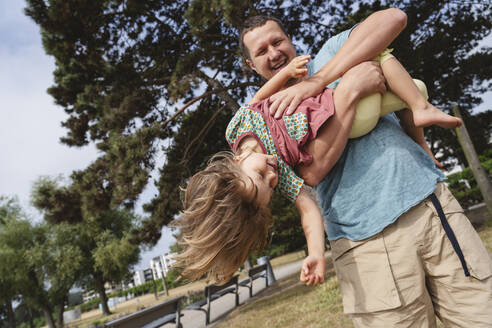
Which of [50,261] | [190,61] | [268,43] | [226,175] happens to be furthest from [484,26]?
[50,261]

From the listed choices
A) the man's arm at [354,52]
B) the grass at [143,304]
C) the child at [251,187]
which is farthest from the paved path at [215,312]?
the man's arm at [354,52]

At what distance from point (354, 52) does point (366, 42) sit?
6 centimetres

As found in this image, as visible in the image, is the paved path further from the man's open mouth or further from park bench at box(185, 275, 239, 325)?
the man's open mouth

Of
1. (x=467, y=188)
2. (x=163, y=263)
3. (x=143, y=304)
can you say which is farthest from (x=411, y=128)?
(x=163, y=263)

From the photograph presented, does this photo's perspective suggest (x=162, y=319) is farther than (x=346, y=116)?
Yes

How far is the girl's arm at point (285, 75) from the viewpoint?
4.27ft

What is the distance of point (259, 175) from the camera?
1.26 meters

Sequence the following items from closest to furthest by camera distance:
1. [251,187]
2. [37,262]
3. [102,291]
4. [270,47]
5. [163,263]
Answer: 1. [251,187]
2. [270,47]
3. [37,262]
4. [102,291]
5. [163,263]

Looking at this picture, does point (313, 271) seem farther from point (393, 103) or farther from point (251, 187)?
point (393, 103)

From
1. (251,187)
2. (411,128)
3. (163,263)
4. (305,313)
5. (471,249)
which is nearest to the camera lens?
(471,249)

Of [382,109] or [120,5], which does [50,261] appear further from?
[382,109]

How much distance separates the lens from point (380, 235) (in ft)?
4.02

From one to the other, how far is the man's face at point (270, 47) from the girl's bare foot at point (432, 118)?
0.66 m

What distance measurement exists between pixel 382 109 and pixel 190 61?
5748 millimetres
